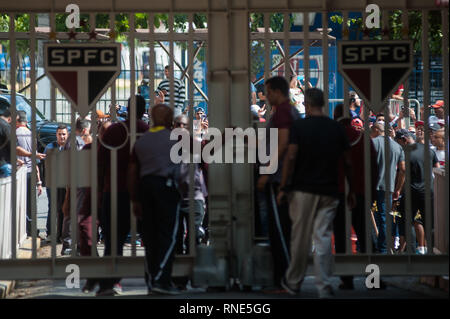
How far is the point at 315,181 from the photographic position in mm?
9602

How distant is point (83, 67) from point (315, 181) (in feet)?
8.58

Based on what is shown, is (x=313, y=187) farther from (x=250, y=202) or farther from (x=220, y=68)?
(x=220, y=68)

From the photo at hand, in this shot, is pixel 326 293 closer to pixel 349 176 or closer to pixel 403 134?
pixel 349 176

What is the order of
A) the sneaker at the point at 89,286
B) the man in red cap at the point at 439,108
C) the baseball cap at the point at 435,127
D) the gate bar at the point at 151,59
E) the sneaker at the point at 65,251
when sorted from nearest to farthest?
1. the gate bar at the point at 151,59
2. the sneaker at the point at 89,286
3. the sneaker at the point at 65,251
4. the baseball cap at the point at 435,127
5. the man in red cap at the point at 439,108

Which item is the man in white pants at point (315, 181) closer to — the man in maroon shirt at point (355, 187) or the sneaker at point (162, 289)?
the man in maroon shirt at point (355, 187)

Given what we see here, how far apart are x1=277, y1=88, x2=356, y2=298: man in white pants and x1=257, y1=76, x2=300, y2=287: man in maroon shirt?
275 millimetres

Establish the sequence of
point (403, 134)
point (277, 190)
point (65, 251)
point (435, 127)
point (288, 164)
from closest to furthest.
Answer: point (288, 164), point (277, 190), point (403, 134), point (65, 251), point (435, 127)

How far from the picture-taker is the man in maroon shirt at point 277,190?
9898mm

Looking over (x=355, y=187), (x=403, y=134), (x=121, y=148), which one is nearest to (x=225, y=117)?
(x=121, y=148)

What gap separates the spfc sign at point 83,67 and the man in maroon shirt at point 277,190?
1611 millimetres

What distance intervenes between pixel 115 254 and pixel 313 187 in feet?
7.18

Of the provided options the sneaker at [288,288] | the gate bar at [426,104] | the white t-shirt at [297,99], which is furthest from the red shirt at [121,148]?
the white t-shirt at [297,99]

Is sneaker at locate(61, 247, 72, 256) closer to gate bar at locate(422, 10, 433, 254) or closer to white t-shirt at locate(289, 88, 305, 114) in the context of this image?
white t-shirt at locate(289, 88, 305, 114)
